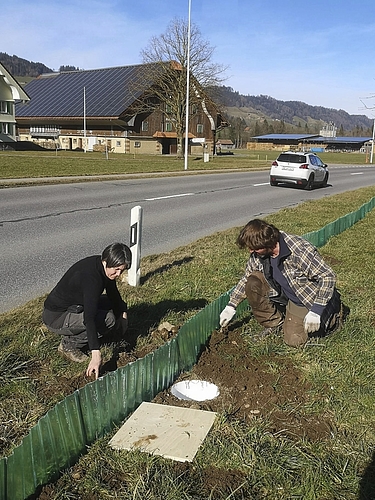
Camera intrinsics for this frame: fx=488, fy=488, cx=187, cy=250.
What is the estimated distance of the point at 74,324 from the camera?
390 centimetres

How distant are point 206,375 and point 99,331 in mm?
932

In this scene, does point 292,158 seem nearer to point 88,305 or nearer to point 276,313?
point 276,313

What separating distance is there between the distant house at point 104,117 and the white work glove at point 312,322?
4952cm

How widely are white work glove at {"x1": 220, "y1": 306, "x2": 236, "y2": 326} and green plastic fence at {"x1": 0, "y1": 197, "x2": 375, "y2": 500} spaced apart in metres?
0.28

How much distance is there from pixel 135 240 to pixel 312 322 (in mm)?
2460

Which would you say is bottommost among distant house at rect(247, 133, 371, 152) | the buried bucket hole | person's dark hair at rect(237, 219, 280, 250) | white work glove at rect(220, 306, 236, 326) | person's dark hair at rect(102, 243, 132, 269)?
the buried bucket hole

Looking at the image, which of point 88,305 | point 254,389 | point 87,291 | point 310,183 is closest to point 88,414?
point 88,305

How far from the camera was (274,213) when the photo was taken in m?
13.1

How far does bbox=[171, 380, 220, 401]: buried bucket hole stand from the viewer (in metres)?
3.66

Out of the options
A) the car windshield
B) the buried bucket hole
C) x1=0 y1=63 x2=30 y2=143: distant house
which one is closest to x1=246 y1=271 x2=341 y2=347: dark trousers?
the buried bucket hole

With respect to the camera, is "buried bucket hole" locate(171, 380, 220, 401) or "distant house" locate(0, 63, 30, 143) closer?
"buried bucket hole" locate(171, 380, 220, 401)

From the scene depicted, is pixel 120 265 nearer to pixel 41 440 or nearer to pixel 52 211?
pixel 41 440

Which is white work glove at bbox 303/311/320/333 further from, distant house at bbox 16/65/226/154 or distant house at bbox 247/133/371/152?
distant house at bbox 247/133/371/152

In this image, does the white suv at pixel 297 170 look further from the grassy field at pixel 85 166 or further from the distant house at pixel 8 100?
the distant house at pixel 8 100
